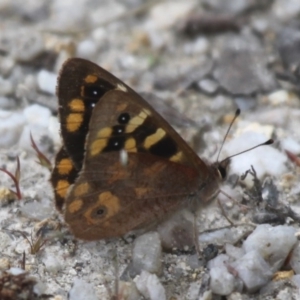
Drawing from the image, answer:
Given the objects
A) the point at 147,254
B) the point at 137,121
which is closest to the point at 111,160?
the point at 137,121

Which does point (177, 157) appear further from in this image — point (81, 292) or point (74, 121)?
point (81, 292)

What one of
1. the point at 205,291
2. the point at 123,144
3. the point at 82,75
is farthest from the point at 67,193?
the point at 205,291

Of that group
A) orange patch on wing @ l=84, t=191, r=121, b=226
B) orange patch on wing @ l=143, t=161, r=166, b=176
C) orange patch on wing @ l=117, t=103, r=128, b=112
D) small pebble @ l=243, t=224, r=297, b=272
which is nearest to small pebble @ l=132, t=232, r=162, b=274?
orange patch on wing @ l=84, t=191, r=121, b=226

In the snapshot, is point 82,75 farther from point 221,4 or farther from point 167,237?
point 221,4

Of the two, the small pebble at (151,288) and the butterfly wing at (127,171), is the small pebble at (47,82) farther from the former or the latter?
the small pebble at (151,288)

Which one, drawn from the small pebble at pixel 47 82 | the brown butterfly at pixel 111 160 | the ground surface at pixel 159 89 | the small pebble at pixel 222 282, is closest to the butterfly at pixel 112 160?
the brown butterfly at pixel 111 160

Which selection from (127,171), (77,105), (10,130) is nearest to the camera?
(77,105)

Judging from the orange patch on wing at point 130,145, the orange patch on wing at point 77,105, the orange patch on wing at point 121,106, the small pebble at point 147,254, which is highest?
the orange patch on wing at point 121,106

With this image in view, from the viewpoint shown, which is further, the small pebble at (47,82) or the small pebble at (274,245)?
the small pebble at (47,82)

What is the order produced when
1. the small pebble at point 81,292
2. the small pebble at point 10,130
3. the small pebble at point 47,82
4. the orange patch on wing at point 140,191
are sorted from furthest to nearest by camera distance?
the small pebble at point 47,82
the small pebble at point 10,130
the orange patch on wing at point 140,191
the small pebble at point 81,292
